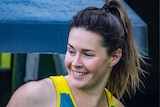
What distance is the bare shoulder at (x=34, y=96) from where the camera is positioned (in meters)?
2.34

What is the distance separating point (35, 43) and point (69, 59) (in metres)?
0.37

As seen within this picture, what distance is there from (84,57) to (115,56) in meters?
0.23

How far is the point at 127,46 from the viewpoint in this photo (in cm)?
257

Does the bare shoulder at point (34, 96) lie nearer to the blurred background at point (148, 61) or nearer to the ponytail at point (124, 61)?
the ponytail at point (124, 61)

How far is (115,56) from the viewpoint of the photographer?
249 centimetres

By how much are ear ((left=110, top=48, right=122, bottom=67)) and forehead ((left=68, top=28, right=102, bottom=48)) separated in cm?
14

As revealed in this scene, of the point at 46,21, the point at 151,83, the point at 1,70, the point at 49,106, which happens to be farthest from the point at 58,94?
the point at 1,70

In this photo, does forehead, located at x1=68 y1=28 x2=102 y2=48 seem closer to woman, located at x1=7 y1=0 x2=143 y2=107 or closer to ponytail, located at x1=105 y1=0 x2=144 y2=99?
woman, located at x1=7 y1=0 x2=143 y2=107

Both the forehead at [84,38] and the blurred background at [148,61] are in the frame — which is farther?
the blurred background at [148,61]

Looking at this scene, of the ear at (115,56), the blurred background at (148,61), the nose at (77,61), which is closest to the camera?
the nose at (77,61)

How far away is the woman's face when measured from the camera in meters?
2.31

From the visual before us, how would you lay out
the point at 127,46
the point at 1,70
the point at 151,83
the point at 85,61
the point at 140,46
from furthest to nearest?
the point at 1,70, the point at 151,83, the point at 140,46, the point at 127,46, the point at 85,61

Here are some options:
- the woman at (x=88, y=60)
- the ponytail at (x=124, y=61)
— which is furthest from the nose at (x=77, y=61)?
the ponytail at (x=124, y=61)

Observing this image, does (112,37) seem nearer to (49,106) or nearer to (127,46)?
(127,46)
